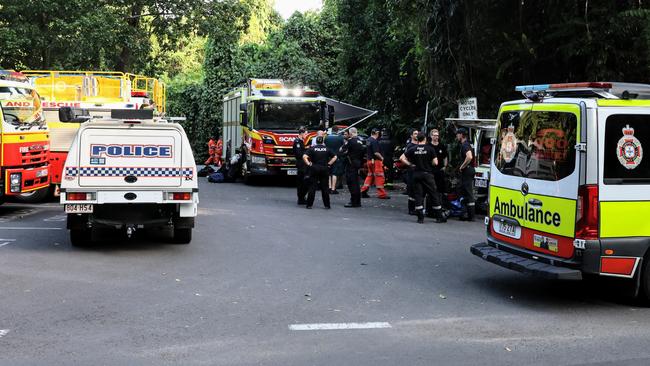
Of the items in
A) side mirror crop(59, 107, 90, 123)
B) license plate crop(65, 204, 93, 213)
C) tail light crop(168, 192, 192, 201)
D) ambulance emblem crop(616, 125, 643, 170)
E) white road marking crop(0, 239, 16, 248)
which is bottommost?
white road marking crop(0, 239, 16, 248)

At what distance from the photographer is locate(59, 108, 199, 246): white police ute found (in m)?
10.6

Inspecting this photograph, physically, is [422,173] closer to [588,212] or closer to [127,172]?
[127,172]

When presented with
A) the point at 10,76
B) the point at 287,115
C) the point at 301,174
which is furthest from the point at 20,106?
the point at 287,115

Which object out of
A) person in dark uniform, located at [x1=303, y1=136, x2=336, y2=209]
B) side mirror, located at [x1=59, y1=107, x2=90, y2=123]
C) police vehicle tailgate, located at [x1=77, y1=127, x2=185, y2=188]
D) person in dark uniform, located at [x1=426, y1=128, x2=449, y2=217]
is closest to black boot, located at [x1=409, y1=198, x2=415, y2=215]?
person in dark uniform, located at [x1=426, y1=128, x2=449, y2=217]

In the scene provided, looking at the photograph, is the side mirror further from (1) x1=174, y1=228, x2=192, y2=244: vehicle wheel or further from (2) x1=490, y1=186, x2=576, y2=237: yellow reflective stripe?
(2) x1=490, y1=186, x2=576, y2=237: yellow reflective stripe

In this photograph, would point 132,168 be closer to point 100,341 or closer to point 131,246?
point 131,246

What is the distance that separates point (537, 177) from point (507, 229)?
0.86 meters

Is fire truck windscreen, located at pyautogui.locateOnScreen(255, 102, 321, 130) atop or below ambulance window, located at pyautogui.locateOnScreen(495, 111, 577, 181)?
atop

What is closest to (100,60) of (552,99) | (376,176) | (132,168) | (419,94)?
(419,94)

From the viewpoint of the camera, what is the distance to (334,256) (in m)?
10.7

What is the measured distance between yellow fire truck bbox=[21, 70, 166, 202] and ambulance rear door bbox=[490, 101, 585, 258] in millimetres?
11168

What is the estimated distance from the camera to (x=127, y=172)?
1076 cm

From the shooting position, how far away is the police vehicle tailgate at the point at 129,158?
10.7 meters

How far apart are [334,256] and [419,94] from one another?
635 inches
